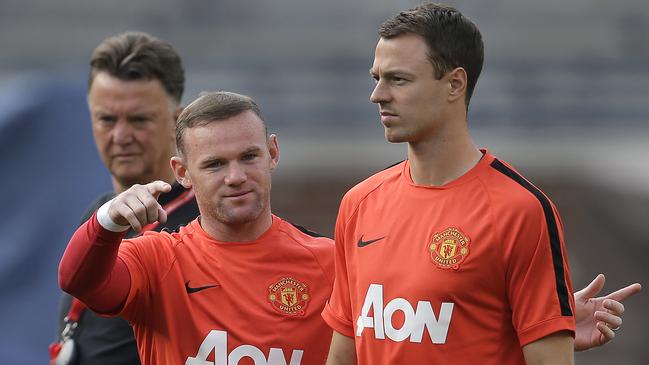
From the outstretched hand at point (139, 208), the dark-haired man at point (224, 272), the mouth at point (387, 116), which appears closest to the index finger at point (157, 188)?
the outstretched hand at point (139, 208)

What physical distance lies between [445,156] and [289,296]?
0.64 m

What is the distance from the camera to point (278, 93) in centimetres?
1438

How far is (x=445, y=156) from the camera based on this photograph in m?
3.51

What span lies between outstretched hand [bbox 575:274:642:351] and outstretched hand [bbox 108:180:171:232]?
48.2 inches

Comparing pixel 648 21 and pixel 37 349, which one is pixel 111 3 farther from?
pixel 37 349

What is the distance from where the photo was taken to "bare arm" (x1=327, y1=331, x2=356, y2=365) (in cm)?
364

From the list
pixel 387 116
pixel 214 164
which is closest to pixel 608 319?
pixel 387 116

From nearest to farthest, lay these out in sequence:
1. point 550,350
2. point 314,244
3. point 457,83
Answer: point 550,350 < point 457,83 < point 314,244

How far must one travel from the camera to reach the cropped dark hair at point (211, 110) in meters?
3.74

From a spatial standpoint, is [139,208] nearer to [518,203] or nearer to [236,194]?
[236,194]

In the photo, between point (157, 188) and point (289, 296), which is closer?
point (157, 188)

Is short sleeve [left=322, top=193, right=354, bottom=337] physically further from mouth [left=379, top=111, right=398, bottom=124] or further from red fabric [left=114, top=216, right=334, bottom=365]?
mouth [left=379, top=111, right=398, bottom=124]

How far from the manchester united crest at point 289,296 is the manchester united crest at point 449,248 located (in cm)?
51

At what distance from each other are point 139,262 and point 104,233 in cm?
29
